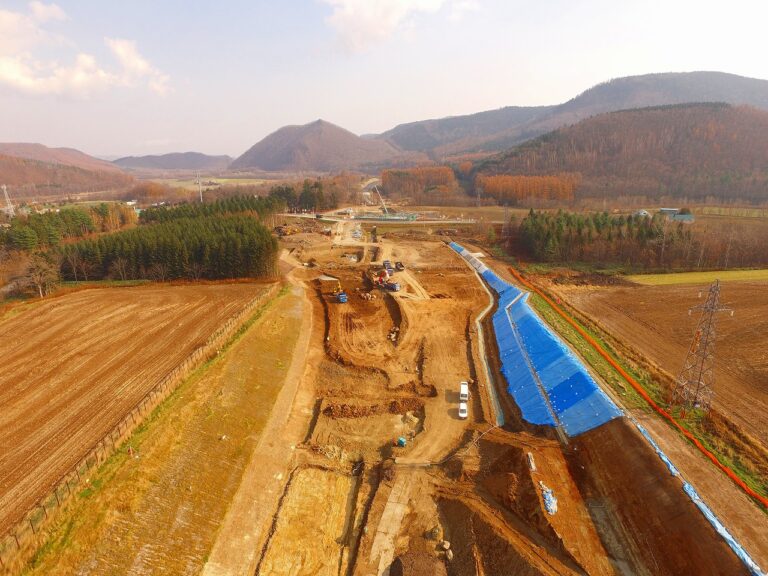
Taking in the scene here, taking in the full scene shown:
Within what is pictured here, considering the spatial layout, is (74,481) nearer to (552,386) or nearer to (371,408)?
(371,408)

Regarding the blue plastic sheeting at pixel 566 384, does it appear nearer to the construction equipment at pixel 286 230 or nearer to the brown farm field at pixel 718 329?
the brown farm field at pixel 718 329

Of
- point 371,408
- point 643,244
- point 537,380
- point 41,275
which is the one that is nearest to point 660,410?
point 537,380

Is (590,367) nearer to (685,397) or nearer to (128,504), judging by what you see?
(685,397)

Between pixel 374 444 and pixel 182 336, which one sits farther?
pixel 182 336

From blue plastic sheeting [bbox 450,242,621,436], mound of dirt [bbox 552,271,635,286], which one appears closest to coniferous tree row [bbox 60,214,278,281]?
blue plastic sheeting [bbox 450,242,621,436]

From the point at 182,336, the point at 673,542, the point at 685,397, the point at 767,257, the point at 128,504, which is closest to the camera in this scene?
the point at 673,542

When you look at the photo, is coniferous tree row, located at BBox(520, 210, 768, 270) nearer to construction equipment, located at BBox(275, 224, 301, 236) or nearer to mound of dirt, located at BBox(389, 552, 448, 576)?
construction equipment, located at BBox(275, 224, 301, 236)

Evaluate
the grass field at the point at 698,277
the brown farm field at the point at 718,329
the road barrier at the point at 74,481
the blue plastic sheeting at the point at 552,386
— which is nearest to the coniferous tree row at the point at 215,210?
the road barrier at the point at 74,481

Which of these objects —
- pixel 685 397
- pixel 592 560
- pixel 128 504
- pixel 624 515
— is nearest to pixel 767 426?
pixel 685 397
